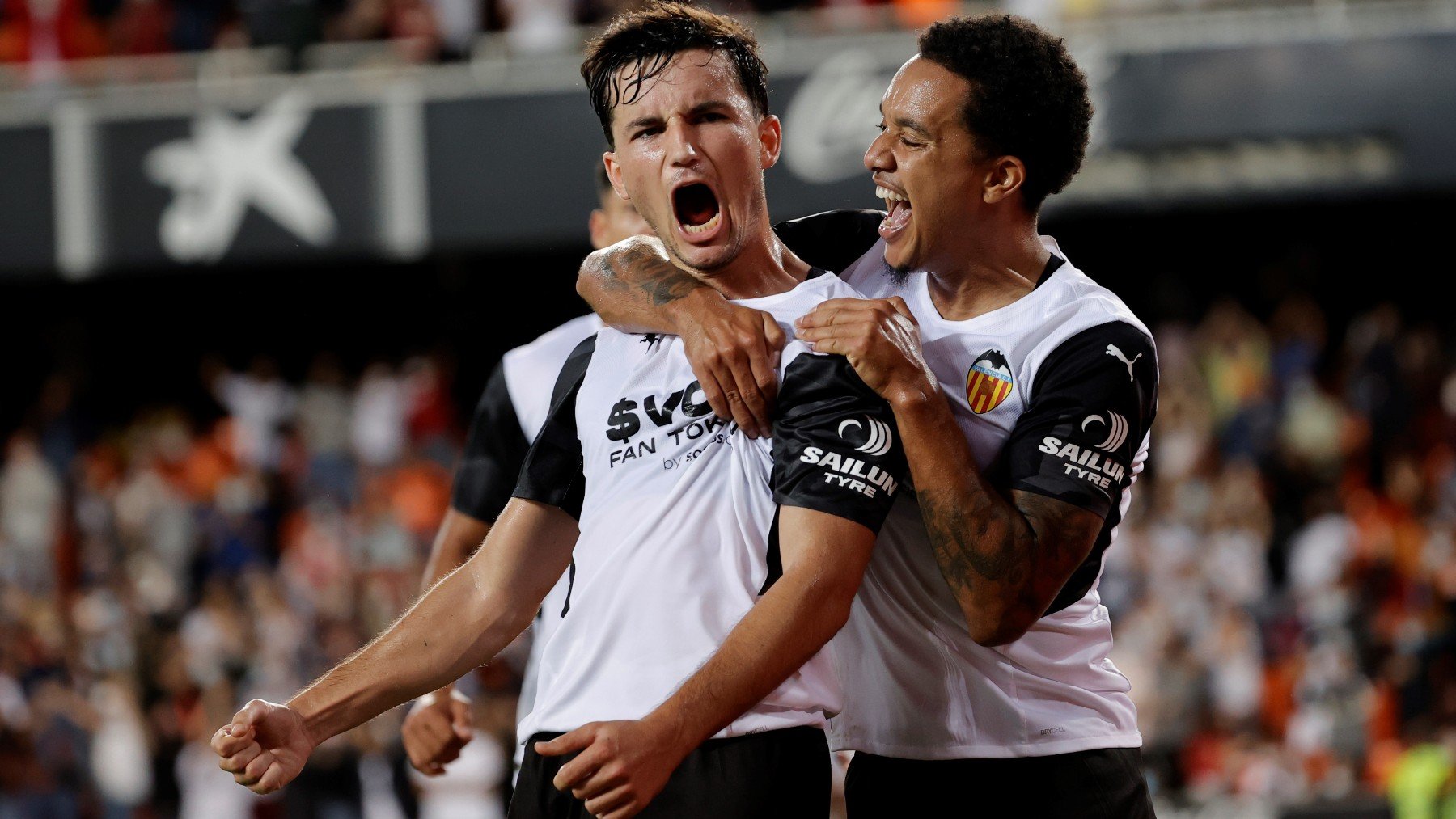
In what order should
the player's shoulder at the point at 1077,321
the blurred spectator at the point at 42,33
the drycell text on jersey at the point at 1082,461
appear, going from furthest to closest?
the blurred spectator at the point at 42,33 < the player's shoulder at the point at 1077,321 < the drycell text on jersey at the point at 1082,461

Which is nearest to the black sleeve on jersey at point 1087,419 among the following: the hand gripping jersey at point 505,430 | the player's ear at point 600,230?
the hand gripping jersey at point 505,430

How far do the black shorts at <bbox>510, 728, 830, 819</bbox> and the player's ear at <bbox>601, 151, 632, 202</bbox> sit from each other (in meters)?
1.07

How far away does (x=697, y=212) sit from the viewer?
10.3 feet

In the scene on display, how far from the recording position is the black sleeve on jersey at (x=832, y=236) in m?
3.77

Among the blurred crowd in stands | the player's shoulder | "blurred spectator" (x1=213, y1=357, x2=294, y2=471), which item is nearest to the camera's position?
the player's shoulder

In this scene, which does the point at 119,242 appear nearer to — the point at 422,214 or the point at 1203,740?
the point at 422,214

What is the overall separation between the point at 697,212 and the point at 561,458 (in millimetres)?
526

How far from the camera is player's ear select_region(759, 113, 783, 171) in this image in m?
3.20

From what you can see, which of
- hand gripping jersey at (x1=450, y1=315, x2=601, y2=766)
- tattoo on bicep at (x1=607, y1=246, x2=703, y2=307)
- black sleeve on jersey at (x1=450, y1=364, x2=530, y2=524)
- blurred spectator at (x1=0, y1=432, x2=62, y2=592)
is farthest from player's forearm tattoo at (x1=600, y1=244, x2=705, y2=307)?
blurred spectator at (x1=0, y1=432, x2=62, y2=592)

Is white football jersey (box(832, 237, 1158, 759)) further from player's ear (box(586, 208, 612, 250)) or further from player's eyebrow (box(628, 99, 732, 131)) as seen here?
player's ear (box(586, 208, 612, 250))

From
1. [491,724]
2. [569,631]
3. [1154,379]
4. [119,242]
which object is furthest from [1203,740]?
[119,242]

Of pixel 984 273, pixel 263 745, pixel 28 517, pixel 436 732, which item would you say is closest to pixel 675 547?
pixel 263 745

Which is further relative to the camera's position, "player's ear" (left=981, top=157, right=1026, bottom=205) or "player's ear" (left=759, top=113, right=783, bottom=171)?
"player's ear" (left=981, top=157, right=1026, bottom=205)

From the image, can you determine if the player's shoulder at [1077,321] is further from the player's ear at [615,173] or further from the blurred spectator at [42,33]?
the blurred spectator at [42,33]
